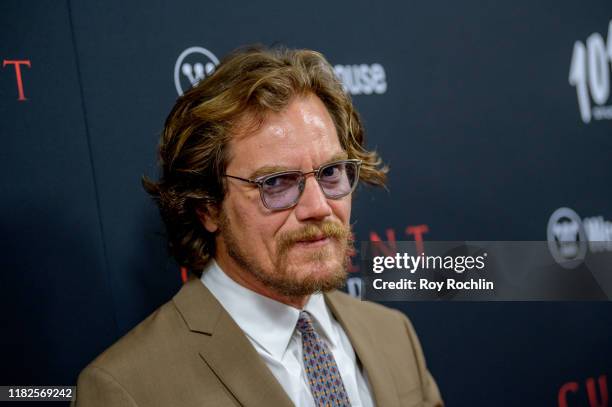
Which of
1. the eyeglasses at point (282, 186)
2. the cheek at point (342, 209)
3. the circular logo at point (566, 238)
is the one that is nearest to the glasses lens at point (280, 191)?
the eyeglasses at point (282, 186)

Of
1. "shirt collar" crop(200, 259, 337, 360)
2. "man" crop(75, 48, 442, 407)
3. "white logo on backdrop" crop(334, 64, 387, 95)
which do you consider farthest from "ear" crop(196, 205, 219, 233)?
"white logo on backdrop" crop(334, 64, 387, 95)

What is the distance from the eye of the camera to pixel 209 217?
1634 mm

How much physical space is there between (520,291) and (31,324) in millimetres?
1398

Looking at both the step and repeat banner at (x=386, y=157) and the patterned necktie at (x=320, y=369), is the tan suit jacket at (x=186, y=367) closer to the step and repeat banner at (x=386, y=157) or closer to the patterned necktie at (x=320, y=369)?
the patterned necktie at (x=320, y=369)

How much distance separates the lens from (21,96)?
1757 millimetres

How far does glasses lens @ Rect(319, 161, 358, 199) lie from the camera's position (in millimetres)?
1520

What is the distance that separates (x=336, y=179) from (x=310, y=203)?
11 cm

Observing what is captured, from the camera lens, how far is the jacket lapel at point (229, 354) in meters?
1.42

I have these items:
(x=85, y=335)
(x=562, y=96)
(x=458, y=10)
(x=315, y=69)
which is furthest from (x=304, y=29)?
(x=85, y=335)

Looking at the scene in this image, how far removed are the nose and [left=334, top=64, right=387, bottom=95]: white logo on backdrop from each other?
1.65 feet

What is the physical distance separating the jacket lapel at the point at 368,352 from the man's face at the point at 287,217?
0.81 feet

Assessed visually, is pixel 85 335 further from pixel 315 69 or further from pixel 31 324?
pixel 315 69

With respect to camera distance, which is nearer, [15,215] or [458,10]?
[15,215]

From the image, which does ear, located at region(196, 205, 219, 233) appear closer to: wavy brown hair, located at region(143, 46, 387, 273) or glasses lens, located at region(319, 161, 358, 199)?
wavy brown hair, located at region(143, 46, 387, 273)
